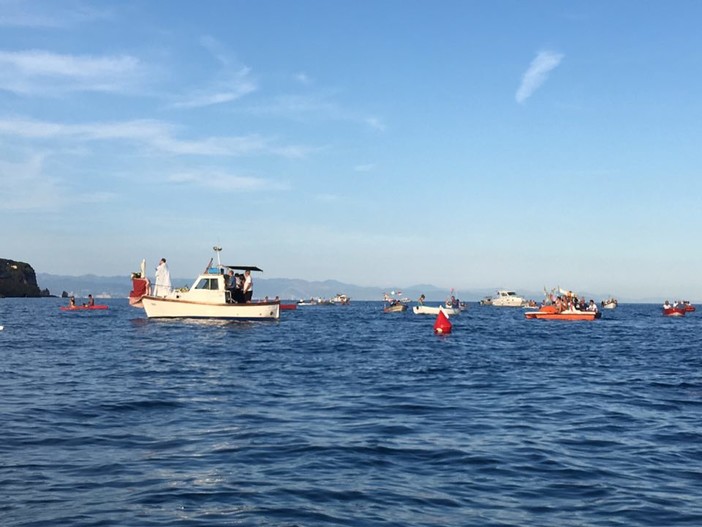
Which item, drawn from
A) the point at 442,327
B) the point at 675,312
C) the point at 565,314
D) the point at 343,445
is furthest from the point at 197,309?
the point at 675,312

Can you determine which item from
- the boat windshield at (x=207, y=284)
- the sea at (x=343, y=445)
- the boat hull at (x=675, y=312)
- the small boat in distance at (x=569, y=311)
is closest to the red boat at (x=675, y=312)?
the boat hull at (x=675, y=312)

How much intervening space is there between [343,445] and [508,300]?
6996 inches

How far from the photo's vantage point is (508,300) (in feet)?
607

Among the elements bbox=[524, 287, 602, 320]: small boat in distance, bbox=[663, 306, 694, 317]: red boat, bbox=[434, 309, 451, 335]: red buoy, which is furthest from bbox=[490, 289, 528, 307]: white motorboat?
bbox=[434, 309, 451, 335]: red buoy

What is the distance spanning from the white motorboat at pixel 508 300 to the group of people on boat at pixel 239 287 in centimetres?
13729

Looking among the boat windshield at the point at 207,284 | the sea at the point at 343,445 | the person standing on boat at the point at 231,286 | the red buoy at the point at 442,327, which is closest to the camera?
the sea at the point at 343,445

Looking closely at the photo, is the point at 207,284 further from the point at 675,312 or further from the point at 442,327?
the point at 675,312

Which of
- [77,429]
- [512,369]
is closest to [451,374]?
[512,369]

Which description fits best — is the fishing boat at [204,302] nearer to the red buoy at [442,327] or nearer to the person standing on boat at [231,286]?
the person standing on boat at [231,286]

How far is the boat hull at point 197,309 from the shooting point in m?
51.2

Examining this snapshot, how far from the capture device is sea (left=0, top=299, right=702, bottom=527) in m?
8.71

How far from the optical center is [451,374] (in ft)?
77.2

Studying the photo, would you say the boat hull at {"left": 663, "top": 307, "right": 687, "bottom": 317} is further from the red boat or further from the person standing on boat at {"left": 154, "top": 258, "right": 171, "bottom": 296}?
the person standing on boat at {"left": 154, "top": 258, "right": 171, "bottom": 296}

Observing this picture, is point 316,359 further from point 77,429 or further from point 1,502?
point 1,502
